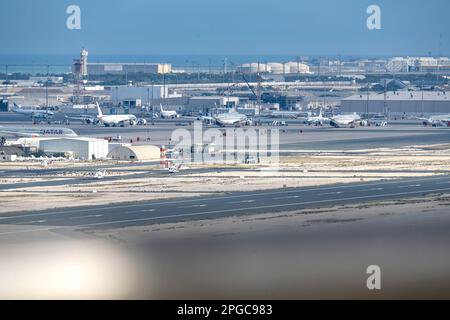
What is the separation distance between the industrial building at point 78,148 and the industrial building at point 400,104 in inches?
2193

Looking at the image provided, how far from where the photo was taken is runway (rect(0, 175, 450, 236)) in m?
28.6

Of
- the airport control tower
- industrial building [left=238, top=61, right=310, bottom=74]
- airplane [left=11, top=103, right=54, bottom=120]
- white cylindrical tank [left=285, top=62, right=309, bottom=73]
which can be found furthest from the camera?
white cylindrical tank [left=285, top=62, right=309, bottom=73]

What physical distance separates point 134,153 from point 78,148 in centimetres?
338

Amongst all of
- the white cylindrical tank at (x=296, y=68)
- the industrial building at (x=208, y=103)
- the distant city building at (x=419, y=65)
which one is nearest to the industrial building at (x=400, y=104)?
the industrial building at (x=208, y=103)

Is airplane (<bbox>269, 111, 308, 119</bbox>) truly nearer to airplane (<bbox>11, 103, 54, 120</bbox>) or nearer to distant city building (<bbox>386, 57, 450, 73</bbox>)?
airplane (<bbox>11, 103, 54, 120</bbox>)

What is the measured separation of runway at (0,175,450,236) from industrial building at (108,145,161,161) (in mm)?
13917

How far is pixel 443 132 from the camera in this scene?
255 feet

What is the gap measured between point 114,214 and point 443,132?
51091mm

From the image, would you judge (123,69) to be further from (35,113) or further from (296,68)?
(35,113)

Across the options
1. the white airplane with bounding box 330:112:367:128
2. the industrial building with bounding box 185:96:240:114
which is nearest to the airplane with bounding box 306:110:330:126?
the white airplane with bounding box 330:112:367:128

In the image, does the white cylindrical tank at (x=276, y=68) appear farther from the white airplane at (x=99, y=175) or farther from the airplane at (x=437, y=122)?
the white airplane at (x=99, y=175)

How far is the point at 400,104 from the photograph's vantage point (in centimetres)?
10738

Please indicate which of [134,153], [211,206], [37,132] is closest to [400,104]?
[37,132]
